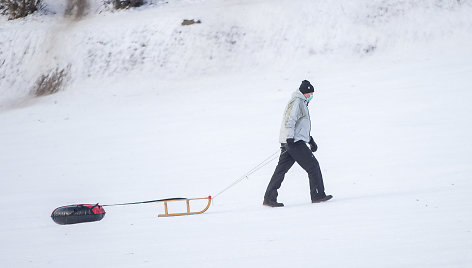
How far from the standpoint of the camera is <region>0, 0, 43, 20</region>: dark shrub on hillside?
23891 millimetres

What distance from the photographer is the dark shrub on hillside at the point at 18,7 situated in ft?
78.4

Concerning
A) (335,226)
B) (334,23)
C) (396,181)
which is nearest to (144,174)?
(396,181)

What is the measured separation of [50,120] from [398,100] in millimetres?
9223

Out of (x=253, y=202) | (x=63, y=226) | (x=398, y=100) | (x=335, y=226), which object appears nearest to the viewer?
(x=335, y=226)

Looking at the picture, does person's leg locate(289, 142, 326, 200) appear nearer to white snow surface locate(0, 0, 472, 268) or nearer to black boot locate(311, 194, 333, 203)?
black boot locate(311, 194, 333, 203)

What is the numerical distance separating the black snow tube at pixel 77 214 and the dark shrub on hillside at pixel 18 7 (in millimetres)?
18567

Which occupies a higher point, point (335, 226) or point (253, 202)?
point (335, 226)

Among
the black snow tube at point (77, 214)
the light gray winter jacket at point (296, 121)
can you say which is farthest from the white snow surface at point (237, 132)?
the light gray winter jacket at point (296, 121)

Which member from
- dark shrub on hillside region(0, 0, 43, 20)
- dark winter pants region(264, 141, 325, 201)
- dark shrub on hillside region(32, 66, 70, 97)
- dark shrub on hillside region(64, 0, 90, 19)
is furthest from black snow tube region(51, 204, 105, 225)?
dark shrub on hillside region(0, 0, 43, 20)

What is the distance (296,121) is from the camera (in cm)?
722

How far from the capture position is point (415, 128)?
37.7 ft

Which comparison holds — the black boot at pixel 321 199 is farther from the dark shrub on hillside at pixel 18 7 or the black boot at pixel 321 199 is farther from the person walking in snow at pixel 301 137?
the dark shrub on hillside at pixel 18 7

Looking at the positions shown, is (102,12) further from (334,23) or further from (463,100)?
(463,100)

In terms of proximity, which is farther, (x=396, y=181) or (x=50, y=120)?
(x=50, y=120)
